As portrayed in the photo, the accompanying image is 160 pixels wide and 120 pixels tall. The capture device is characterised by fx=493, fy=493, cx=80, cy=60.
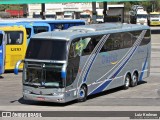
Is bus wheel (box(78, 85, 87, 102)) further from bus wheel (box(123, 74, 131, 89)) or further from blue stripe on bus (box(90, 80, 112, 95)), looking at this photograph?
bus wheel (box(123, 74, 131, 89))

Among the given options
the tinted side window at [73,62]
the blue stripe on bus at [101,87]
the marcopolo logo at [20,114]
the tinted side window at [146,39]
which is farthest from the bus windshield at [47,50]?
the tinted side window at [146,39]

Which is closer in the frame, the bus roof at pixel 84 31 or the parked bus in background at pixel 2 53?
the bus roof at pixel 84 31

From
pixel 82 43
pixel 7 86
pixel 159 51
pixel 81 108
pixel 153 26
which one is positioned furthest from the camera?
pixel 153 26

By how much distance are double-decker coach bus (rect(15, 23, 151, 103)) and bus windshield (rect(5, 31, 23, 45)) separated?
861 cm

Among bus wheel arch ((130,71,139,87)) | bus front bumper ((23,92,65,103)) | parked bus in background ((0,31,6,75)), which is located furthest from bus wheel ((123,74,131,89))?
parked bus in background ((0,31,6,75))

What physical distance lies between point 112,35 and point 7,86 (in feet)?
19.0

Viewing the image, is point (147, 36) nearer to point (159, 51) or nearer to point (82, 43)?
point (82, 43)

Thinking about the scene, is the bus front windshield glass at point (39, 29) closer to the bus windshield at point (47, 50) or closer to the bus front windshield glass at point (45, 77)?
the bus windshield at point (47, 50)

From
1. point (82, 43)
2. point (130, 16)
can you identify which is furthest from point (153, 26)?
point (82, 43)

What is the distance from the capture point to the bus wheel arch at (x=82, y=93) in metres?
18.1

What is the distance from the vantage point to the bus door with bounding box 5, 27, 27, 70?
92.5 feet

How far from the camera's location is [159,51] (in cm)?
4016

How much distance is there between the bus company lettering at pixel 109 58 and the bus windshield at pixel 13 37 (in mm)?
9376

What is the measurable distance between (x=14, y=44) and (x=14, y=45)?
76mm
